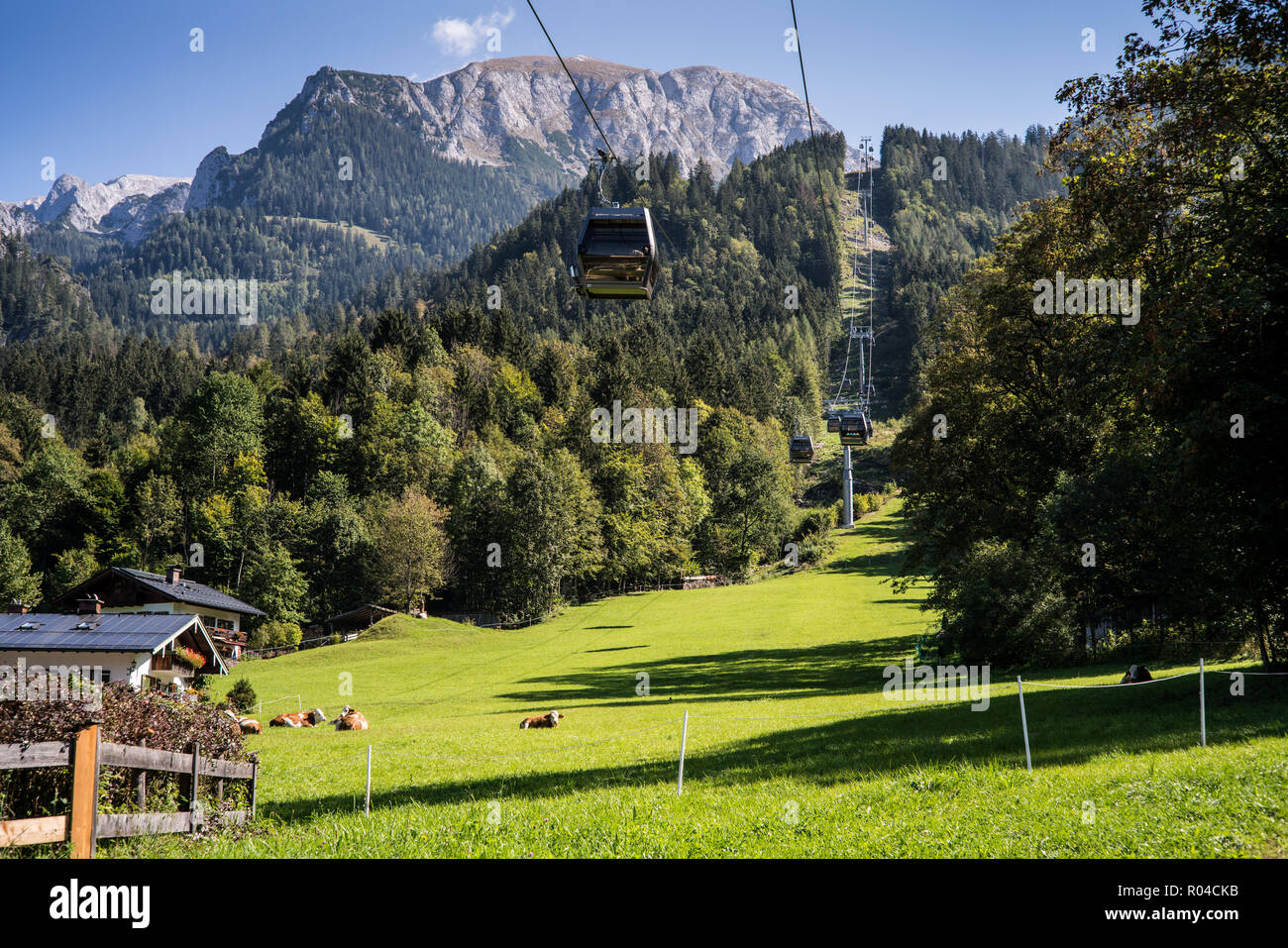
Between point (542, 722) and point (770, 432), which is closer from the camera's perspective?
point (542, 722)

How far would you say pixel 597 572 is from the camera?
8706cm

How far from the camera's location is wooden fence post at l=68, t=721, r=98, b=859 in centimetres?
792

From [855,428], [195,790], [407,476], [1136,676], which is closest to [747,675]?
[1136,676]

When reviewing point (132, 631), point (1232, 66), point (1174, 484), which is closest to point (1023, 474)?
point (1174, 484)

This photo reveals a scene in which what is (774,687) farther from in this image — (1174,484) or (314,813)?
(314,813)

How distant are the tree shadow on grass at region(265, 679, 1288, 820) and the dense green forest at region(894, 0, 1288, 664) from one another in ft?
11.5

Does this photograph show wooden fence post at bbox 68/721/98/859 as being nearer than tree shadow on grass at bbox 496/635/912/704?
Yes

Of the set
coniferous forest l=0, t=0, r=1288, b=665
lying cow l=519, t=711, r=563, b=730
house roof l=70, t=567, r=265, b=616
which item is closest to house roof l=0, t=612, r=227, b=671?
house roof l=70, t=567, r=265, b=616

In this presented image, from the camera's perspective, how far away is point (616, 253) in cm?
2005

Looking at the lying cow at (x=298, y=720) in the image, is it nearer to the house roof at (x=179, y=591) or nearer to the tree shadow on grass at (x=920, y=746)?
the tree shadow on grass at (x=920, y=746)

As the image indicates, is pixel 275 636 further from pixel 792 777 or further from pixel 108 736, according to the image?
pixel 108 736

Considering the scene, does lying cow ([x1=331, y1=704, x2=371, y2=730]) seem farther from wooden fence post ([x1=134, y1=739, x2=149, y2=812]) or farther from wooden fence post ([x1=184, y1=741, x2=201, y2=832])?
wooden fence post ([x1=134, y1=739, x2=149, y2=812])

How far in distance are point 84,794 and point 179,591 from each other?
5910cm
